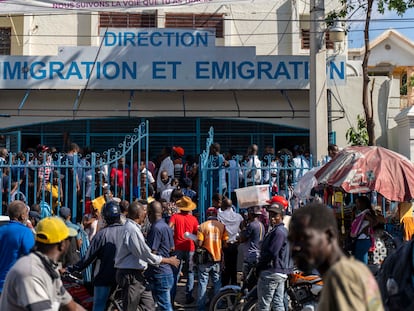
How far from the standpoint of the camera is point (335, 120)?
16984 millimetres

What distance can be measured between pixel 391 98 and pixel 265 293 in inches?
413

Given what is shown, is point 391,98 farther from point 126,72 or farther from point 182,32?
point 126,72

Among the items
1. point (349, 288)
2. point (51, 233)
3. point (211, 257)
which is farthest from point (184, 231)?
point (349, 288)

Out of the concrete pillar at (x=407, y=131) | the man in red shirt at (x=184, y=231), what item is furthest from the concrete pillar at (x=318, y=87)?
the man in red shirt at (x=184, y=231)

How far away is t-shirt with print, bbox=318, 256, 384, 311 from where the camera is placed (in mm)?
2840

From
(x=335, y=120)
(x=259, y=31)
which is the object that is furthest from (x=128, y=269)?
(x=259, y=31)

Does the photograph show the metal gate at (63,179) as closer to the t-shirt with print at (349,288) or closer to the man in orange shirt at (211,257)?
the man in orange shirt at (211,257)

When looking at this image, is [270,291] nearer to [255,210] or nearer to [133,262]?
[133,262]

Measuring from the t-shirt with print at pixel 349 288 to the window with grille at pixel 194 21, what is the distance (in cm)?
1578

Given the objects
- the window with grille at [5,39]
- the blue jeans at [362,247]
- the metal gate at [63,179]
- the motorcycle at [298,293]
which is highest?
the window with grille at [5,39]

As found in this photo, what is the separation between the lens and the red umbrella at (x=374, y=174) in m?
8.53

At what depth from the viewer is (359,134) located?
16.6 meters

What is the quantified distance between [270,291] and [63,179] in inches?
248

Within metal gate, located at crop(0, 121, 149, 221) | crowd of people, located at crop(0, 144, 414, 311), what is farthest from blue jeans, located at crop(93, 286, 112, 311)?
metal gate, located at crop(0, 121, 149, 221)
